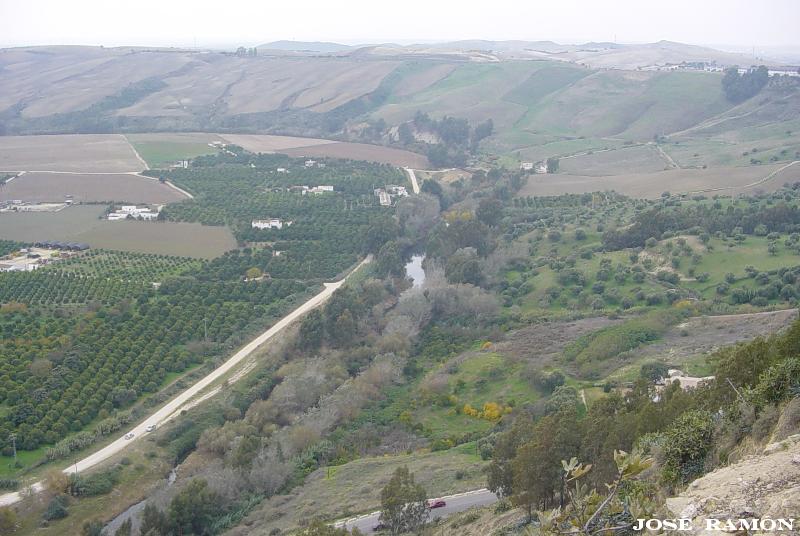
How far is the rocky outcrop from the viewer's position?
8.98 metres

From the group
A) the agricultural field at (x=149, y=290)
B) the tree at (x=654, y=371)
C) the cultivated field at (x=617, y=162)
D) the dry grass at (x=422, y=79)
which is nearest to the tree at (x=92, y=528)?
the agricultural field at (x=149, y=290)

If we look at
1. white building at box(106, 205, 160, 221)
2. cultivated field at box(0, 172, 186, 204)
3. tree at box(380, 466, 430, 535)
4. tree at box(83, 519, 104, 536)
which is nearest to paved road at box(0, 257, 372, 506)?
tree at box(83, 519, 104, 536)

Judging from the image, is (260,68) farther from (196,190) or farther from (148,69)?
(196,190)

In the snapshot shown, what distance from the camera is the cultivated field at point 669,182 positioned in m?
65.8

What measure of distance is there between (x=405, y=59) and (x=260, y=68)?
1146 inches

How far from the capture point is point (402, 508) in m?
21.9

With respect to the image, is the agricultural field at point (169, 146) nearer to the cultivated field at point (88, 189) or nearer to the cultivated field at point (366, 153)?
the cultivated field at point (88, 189)

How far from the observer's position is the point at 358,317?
4422 centimetres

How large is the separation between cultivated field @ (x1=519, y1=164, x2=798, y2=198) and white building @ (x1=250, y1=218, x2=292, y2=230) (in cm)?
2464

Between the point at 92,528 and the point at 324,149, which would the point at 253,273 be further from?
the point at 324,149

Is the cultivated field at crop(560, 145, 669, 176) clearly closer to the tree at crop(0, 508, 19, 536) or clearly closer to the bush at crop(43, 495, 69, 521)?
the bush at crop(43, 495, 69, 521)

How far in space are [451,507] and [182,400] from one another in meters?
16.6

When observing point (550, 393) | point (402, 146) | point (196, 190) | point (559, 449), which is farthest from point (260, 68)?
point (559, 449)

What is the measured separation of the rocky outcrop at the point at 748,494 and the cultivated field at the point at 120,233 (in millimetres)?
49719
